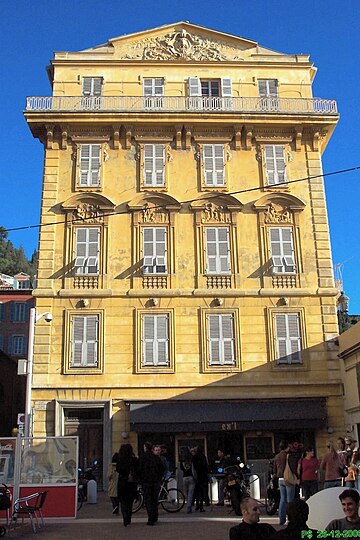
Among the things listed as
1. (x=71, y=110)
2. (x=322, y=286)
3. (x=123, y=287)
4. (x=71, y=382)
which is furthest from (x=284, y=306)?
(x=71, y=110)

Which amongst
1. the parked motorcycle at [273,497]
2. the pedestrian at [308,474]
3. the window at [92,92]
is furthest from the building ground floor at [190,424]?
the window at [92,92]

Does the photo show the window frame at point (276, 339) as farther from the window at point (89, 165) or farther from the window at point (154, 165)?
the window at point (89, 165)

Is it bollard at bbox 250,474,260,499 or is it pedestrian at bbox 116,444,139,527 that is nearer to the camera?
pedestrian at bbox 116,444,139,527

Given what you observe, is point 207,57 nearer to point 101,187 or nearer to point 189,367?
point 101,187

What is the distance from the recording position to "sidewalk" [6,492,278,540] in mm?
11562

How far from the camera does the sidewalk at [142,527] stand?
1156 cm

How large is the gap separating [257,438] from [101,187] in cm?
1120

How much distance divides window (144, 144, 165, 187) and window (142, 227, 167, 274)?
200 cm

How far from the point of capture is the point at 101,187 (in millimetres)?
24641

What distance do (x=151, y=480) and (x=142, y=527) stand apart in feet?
3.03

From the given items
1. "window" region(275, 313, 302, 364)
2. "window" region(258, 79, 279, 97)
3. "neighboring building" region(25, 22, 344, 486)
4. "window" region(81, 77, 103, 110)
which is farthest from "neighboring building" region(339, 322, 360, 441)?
"window" region(81, 77, 103, 110)

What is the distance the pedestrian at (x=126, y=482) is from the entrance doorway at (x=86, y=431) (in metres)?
9.13

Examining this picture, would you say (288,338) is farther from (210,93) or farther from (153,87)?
(153,87)

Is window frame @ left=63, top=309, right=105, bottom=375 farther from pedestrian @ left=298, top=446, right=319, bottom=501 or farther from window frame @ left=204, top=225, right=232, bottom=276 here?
pedestrian @ left=298, top=446, right=319, bottom=501
